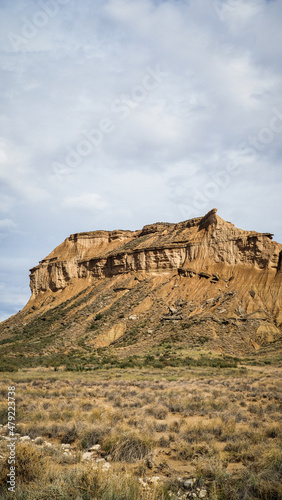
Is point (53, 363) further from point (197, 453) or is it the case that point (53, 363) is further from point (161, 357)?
point (197, 453)

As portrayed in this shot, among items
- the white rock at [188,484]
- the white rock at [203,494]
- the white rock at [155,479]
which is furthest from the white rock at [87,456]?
the white rock at [203,494]

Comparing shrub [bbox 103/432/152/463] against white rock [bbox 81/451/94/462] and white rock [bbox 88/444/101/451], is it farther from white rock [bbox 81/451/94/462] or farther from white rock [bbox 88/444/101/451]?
white rock [bbox 81/451/94/462]

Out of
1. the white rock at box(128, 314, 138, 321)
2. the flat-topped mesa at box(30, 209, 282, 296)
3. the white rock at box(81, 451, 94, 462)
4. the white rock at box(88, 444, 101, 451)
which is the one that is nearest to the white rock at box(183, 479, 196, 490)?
the white rock at box(81, 451, 94, 462)

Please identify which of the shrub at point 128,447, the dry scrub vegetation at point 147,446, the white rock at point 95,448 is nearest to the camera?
the dry scrub vegetation at point 147,446

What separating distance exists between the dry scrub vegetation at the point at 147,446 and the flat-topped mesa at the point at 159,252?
4267cm

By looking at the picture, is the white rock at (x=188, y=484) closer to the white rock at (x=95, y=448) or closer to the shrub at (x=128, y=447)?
the shrub at (x=128, y=447)

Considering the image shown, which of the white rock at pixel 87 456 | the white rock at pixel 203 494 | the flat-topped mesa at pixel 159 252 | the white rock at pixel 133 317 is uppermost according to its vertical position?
the flat-topped mesa at pixel 159 252

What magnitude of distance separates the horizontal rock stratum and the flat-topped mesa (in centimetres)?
18

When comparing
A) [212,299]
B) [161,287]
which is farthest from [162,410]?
[161,287]

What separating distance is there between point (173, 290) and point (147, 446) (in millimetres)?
49656

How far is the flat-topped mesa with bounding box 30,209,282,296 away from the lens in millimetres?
55781

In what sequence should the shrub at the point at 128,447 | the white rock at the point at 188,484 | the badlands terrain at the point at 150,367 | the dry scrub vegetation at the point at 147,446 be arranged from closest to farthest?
1. the dry scrub vegetation at the point at 147,446
2. the white rock at the point at 188,484
3. the badlands terrain at the point at 150,367
4. the shrub at the point at 128,447

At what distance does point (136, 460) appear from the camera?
6.93 metres

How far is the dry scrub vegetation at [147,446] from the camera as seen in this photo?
528 centimetres
